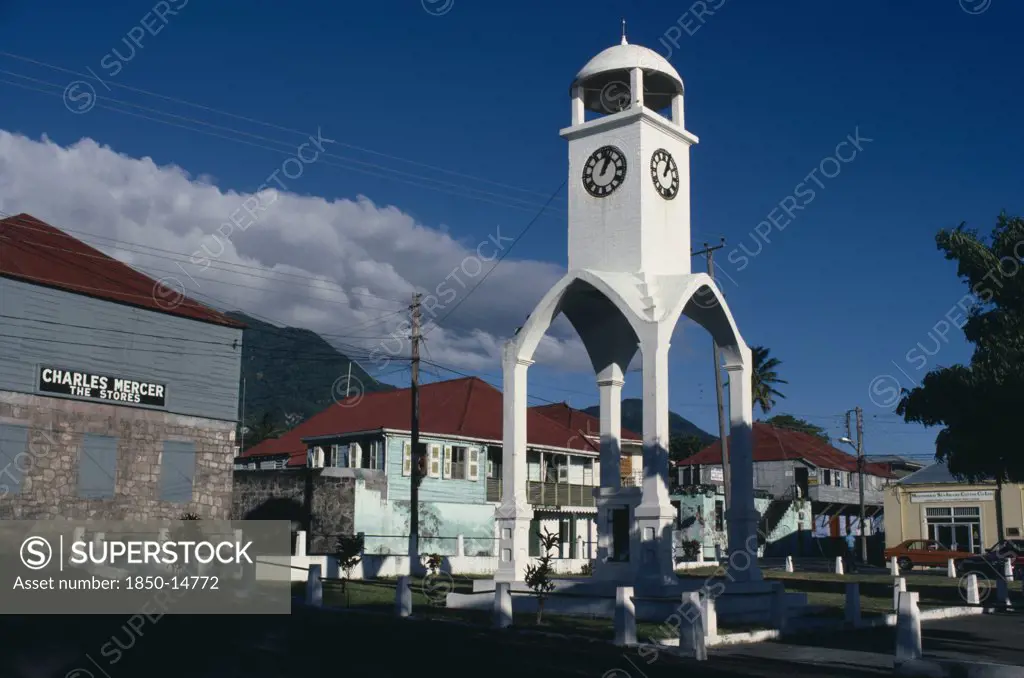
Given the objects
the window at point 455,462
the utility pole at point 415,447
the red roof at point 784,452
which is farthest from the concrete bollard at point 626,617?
the red roof at point 784,452

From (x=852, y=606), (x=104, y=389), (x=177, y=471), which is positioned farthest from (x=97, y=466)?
(x=852, y=606)

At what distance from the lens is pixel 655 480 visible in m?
20.0

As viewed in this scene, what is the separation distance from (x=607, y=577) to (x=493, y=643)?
5.68 m

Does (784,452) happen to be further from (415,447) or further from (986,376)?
(986,376)

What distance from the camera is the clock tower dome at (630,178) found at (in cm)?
2233

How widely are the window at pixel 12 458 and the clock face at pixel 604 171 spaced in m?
20.9

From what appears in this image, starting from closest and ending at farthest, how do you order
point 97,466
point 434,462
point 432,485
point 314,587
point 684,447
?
1. point 314,587
2. point 97,466
3. point 432,485
4. point 434,462
5. point 684,447

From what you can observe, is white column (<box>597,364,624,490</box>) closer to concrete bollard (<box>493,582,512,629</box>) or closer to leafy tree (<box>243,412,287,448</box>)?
concrete bollard (<box>493,582,512,629</box>)

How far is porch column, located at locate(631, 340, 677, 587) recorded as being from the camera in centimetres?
1966

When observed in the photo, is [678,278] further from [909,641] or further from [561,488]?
[561,488]

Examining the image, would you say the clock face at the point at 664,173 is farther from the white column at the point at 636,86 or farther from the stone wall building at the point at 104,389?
the stone wall building at the point at 104,389

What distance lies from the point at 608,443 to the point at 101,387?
2010cm

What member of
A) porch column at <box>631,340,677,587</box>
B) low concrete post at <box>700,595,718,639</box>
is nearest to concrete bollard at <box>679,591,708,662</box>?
low concrete post at <box>700,595,718,639</box>

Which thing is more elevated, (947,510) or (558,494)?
(558,494)
